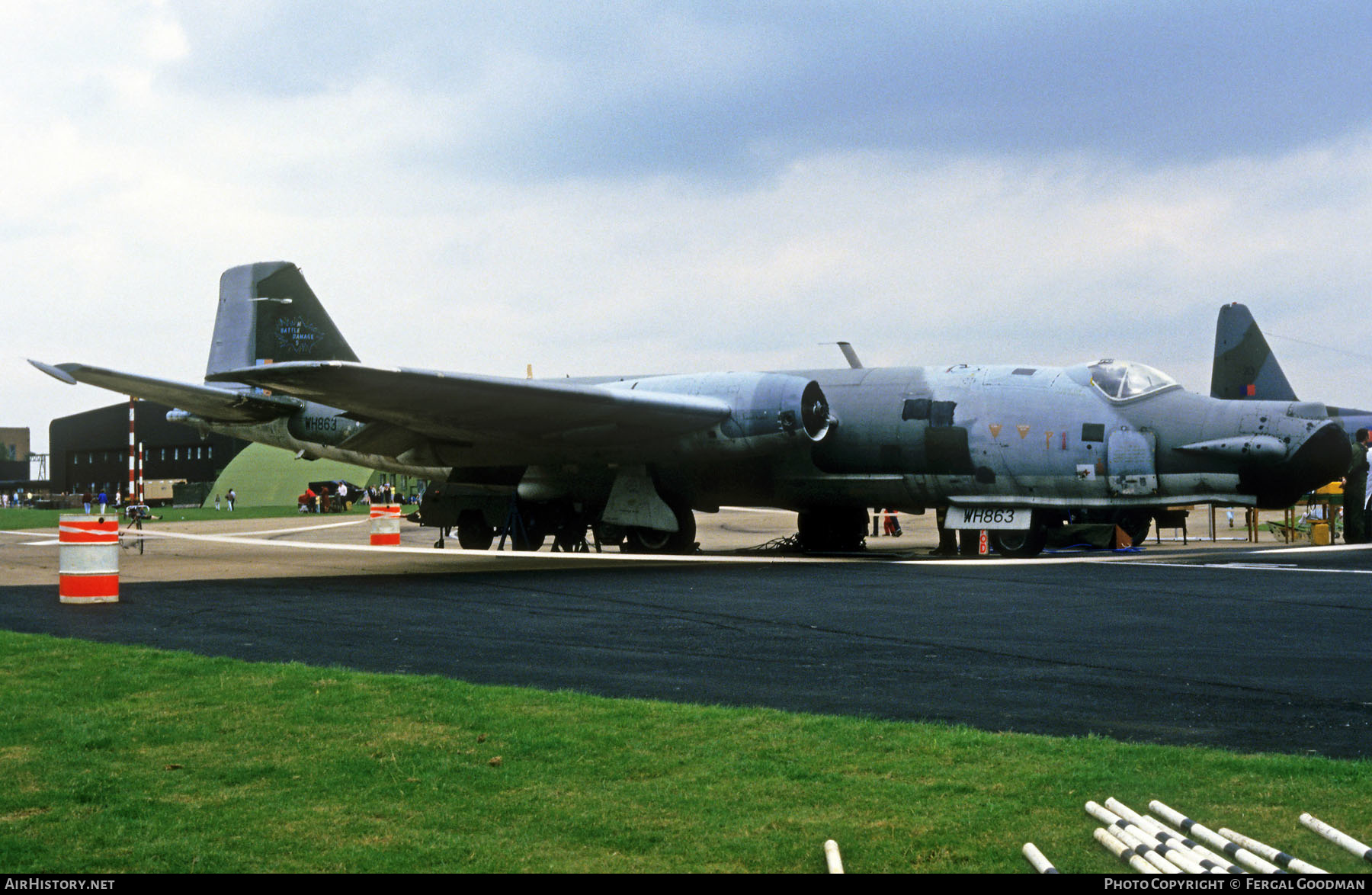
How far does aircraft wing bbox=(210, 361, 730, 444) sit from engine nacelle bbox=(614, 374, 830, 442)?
0.24 metres

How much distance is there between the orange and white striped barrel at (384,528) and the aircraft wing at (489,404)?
302 inches

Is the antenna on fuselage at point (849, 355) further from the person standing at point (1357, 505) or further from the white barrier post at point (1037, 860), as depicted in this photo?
the white barrier post at point (1037, 860)

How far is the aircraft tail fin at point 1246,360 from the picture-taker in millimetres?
29422

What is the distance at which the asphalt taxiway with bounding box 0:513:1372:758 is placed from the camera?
22.3ft

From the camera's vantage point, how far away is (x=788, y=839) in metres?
4.21

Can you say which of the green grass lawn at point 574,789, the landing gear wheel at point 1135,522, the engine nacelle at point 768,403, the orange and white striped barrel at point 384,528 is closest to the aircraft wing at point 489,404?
the engine nacelle at point 768,403

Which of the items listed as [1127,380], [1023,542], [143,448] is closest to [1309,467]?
[1127,380]

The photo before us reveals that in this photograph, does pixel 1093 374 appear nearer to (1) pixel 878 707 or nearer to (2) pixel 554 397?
(2) pixel 554 397

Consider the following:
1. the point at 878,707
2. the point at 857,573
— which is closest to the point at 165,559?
the point at 857,573

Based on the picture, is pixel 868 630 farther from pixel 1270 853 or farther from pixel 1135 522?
pixel 1135 522

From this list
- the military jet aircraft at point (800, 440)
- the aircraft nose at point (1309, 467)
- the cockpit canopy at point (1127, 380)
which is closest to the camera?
the aircraft nose at point (1309, 467)

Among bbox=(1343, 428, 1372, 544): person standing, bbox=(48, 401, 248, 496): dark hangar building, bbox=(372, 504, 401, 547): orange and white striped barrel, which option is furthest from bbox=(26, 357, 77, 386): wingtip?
bbox=(48, 401, 248, 496): dark hangar building

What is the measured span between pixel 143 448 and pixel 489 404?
83.9 m
